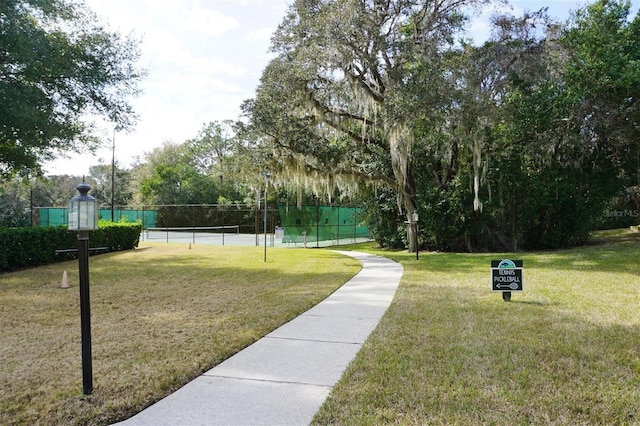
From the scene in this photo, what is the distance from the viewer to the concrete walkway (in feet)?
10.1

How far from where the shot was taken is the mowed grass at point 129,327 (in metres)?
3.38

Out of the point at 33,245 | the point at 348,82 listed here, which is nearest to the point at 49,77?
the point at 33,245

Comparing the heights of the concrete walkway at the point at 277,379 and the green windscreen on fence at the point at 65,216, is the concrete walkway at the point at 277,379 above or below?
below

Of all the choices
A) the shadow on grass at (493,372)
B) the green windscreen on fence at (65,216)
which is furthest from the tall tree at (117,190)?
the shadow on grass at (493,372)

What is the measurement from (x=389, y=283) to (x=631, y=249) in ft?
30.6

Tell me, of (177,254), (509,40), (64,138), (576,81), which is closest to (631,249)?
(576,81)

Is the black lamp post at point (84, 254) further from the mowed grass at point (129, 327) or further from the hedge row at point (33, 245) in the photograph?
the hedge row at point (33, 245)

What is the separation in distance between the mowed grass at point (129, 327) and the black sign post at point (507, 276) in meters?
2.93

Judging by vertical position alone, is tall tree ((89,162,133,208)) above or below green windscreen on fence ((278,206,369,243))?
above

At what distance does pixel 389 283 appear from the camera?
9.34 meters

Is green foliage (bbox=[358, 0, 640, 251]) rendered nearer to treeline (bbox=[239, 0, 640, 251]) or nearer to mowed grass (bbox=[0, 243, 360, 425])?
treeline (bbox=[239, 0, 640, 251])

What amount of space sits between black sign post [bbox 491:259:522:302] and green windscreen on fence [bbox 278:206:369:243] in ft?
47.4

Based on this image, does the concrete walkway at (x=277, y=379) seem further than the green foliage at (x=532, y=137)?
No

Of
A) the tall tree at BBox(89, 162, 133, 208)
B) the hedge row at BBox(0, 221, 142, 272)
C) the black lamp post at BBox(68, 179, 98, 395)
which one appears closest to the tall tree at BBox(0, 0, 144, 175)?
the hedge row at BBox(0, 221, 142, 272)
